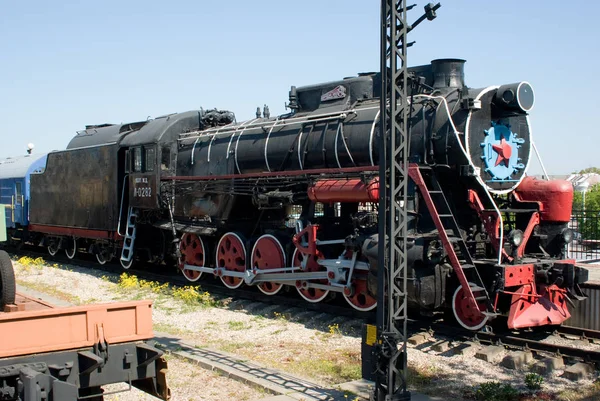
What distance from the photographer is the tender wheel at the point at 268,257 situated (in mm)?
11750

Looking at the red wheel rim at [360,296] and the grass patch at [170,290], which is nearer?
the red wheel rim at [360,296]

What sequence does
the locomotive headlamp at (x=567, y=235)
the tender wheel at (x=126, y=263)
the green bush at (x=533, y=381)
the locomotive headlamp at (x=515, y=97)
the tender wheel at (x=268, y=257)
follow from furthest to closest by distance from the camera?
the tender wheel at (x=126, y=263) < the tender wheel at (x=268, y=257) < the locomotive headlamp at (x=567, y=235) < the locomotive headlamp at (x=515, y=97) < the green bush at (x=533, y=381)

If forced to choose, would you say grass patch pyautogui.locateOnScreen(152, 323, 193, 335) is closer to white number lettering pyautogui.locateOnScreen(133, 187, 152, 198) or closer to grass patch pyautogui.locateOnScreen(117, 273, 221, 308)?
grass patch pyautogui.locateOnScreen(117, 273, 221, 308)

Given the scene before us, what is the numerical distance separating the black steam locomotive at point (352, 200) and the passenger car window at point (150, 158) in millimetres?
44

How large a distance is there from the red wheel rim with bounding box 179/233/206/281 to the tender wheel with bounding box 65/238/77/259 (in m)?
5.45

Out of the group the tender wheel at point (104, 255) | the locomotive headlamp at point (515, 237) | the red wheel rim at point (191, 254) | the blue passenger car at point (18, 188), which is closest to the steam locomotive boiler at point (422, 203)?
the locomotive headlamp at point (515, 237)

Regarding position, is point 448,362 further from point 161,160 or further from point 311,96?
point 161,160

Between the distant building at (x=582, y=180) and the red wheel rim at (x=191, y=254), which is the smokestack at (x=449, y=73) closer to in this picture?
the red wheel rim at (x=191, y=254)

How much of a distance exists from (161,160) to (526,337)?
8.99 metres

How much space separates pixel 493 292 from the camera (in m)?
8.70

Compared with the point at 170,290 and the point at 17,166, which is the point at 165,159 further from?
the point at 17,166

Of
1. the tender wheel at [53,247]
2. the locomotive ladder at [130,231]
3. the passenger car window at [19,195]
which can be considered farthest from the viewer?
the passenger car window at [19,195]

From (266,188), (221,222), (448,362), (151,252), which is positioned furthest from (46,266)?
(448,362)

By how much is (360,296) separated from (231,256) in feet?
11.5
